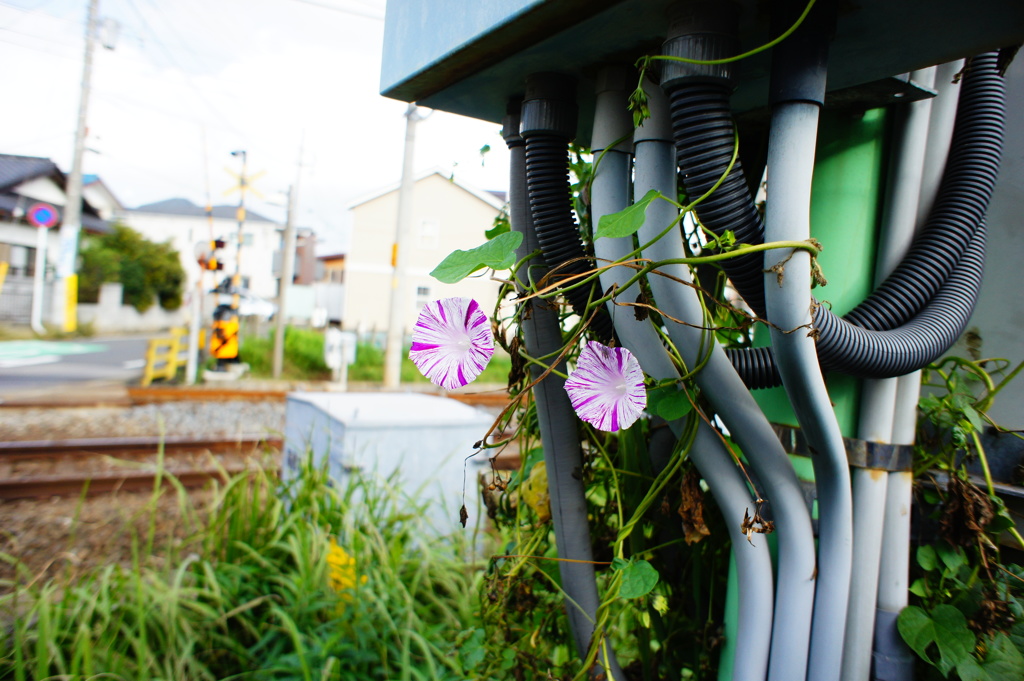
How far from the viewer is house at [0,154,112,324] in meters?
19.6

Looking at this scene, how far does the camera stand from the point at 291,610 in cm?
190

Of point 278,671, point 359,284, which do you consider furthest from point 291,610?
point 359,284

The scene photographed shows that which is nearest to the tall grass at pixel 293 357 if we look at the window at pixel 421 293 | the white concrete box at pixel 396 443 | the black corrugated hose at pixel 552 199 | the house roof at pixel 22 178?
the white concrete box at pixel 396 443

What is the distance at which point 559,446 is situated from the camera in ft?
3.08

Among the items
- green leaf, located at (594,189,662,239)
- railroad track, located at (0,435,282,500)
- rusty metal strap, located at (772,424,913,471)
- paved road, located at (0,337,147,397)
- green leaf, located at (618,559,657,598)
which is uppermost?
green leaf, located at (594,189,662,239)

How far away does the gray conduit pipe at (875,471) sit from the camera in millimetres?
834

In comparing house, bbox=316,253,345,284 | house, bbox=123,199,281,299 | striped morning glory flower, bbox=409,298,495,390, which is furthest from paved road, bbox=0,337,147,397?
house, bbox=123,199,281,299

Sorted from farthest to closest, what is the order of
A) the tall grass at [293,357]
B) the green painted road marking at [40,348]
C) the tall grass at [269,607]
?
the green painted road marking at [40,348], the tall grass at [293,357], the tall grass at [269,607]

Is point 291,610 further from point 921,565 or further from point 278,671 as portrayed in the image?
point 921,565

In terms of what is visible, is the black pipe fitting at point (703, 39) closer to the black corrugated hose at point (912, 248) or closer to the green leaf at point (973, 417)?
the black corrugated hose at point (912, 248)

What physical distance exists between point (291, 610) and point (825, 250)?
6.09 ft

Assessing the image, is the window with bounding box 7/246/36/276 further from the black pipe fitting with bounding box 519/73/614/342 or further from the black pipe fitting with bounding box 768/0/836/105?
the black pipe fitting with bounding box 768/0/836/105

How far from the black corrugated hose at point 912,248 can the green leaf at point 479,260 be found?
0.73 ft

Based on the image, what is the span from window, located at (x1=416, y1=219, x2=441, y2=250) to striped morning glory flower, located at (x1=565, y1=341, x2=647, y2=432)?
23.7 m
